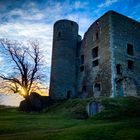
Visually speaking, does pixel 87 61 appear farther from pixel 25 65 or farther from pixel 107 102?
pixel 107 102

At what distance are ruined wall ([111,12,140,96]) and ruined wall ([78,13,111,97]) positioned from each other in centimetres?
105

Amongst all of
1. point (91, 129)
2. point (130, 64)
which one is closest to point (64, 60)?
point (130, 64)

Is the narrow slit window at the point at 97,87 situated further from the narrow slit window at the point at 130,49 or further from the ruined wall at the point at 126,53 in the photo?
the narrow slit window at the point at 130,49

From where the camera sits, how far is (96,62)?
1154 inches

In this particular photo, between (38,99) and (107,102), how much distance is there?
44.6 feet

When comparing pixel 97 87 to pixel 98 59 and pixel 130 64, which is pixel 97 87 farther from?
pixel 130 64

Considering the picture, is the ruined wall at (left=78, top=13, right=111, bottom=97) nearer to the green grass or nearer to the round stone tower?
the round stone tower

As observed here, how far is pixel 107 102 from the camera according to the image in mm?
20219

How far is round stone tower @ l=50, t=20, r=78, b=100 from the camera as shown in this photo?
107 ft

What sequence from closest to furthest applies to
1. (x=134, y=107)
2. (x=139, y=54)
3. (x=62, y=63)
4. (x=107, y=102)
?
(x=134, y=107) < (x=107, y=102) < (x=139, y=54) < (x=62, y=63)

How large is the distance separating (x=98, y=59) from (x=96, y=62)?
1165 mm

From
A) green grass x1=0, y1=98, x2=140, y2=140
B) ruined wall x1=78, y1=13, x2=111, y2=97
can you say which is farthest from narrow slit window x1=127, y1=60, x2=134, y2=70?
green grass x1=0, y1=98, x2=140, y2=140

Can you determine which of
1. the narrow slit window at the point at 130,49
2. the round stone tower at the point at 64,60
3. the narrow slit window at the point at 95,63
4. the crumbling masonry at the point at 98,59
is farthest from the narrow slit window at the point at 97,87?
the narrow slit window at the point at 130,49

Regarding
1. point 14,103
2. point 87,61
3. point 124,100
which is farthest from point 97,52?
point 14,103
